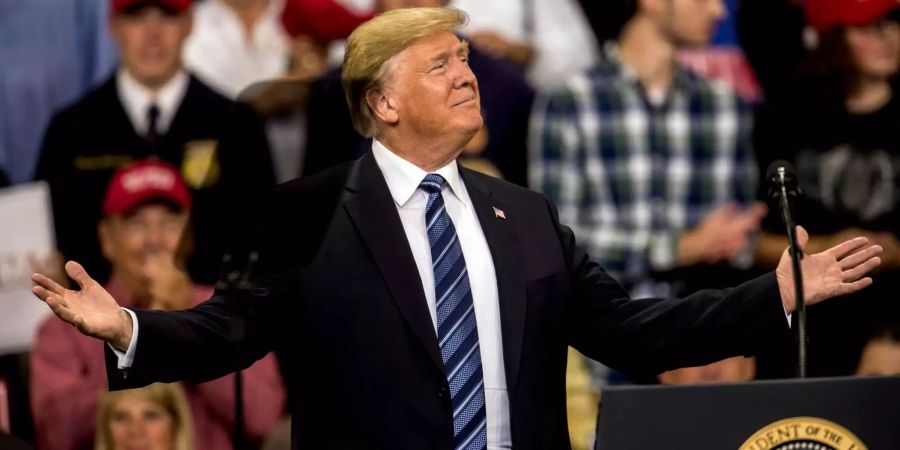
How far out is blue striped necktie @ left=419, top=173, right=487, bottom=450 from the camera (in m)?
2.53

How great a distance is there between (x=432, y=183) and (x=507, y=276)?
22 centimetres

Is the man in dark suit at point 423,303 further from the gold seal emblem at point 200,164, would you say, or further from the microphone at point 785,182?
the gold seal emblem at point 200,164

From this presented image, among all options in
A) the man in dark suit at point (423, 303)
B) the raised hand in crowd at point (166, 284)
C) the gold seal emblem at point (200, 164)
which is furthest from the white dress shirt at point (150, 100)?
the man in dark suit at point (423, 303)

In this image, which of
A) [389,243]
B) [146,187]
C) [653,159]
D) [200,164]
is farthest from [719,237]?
[389,243]

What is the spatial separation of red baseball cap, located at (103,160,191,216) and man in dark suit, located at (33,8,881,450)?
2.16 meters

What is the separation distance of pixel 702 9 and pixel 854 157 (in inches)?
27.5

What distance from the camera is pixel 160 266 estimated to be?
4789mm

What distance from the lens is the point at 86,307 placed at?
243cm

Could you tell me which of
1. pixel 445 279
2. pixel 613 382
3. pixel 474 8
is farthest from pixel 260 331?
pixel 474 8

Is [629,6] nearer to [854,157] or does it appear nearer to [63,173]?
[854,157]

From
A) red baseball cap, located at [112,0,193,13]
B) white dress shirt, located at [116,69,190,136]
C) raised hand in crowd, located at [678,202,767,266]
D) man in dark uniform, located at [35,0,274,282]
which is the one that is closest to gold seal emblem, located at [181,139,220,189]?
man in dark uniform, located at [35,0,274,282]

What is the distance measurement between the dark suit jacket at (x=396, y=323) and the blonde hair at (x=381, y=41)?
0.51 ft

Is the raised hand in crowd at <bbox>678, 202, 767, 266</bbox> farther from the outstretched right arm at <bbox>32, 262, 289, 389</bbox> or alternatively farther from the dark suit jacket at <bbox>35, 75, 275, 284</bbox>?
the outstretched right arm at <bbox>32, 262, 289, 389</bbox>

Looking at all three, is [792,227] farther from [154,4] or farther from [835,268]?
[154,4]
